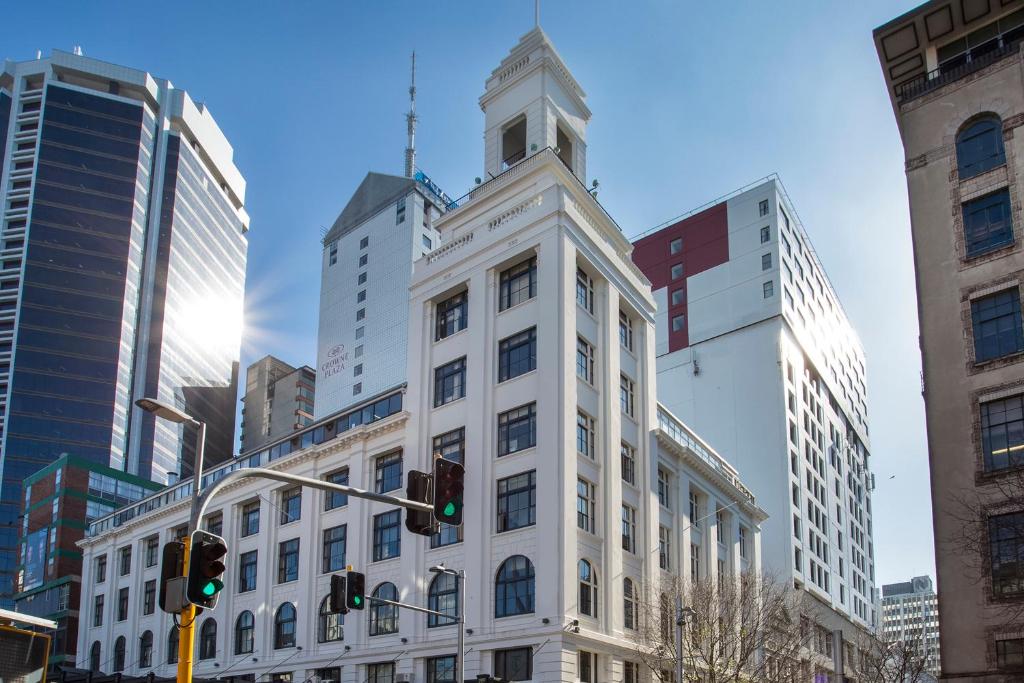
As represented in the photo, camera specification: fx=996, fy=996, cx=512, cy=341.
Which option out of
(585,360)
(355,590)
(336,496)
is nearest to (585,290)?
(585,360)

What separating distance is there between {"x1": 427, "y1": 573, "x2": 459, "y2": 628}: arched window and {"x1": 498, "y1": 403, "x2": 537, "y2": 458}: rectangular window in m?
6.52

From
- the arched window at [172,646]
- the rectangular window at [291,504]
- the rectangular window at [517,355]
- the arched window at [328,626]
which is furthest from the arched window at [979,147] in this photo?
the arched window at [172,646]

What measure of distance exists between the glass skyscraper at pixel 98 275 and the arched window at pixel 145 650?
69.1 metres

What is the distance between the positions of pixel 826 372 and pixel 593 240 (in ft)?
190

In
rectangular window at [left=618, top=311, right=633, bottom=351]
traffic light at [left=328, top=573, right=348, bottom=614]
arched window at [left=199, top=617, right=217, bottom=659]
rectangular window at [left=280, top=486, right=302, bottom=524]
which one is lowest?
arched window at [left=199, top=617, right=217, bottom=659]

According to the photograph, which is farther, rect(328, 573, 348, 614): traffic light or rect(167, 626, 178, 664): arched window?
rect(167, 626, 178, 664): arched window

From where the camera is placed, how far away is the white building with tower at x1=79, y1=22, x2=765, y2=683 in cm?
4450

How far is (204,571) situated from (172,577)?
4.92 ft

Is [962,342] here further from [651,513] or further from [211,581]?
[211,581]

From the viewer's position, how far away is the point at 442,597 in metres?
47.3

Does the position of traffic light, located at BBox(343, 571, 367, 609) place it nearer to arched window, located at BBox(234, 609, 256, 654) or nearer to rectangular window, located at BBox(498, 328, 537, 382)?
rectangular window, located at BBox(498, 328, 537, 382)

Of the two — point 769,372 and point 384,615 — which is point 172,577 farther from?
point 769,372

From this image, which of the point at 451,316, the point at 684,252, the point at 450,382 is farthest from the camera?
the point at 684,252

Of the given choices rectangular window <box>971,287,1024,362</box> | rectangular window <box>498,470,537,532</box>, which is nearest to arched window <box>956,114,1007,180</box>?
rectangular window <box>971,287,1024,362</box>
